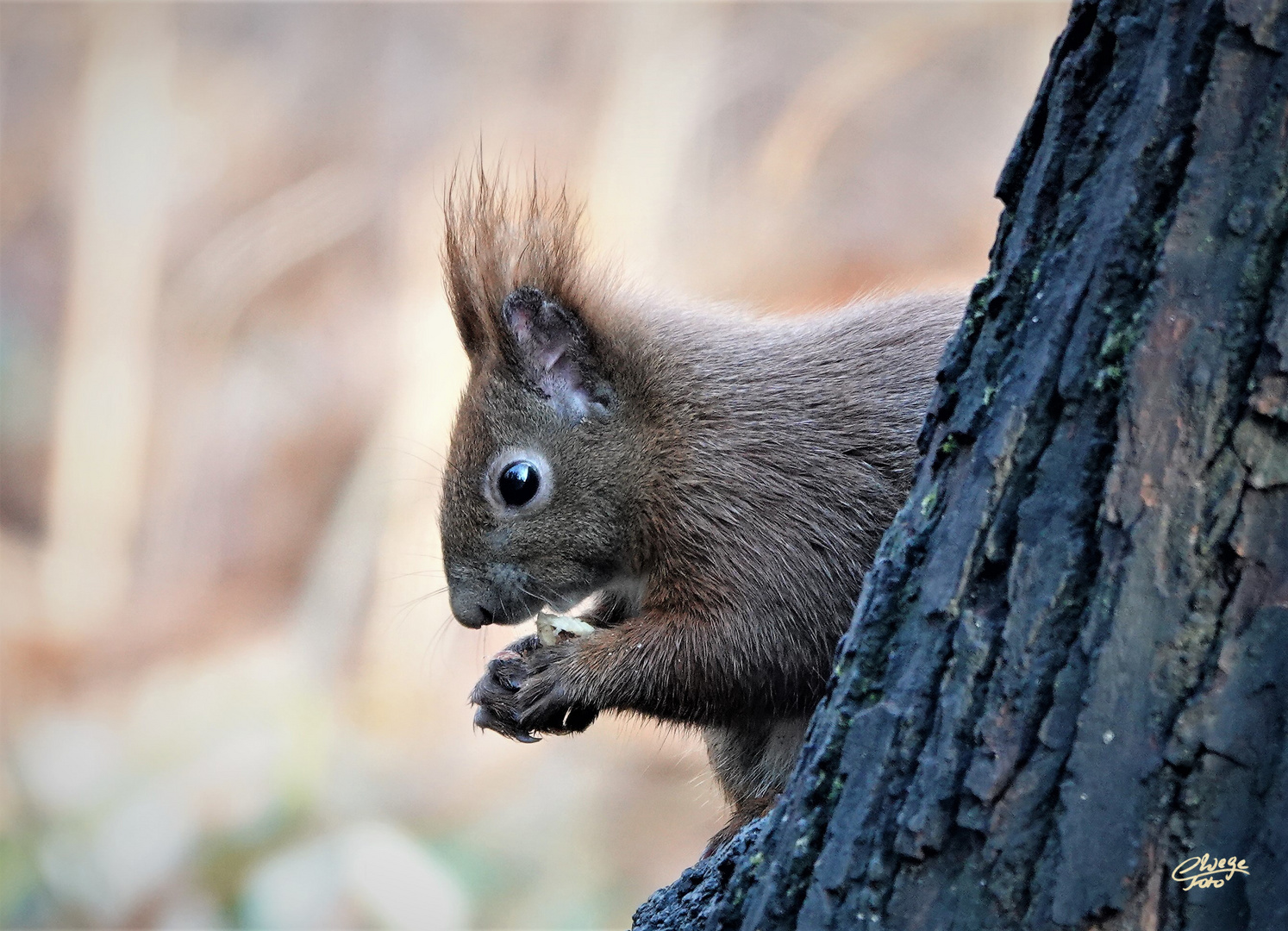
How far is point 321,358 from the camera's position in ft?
19.2

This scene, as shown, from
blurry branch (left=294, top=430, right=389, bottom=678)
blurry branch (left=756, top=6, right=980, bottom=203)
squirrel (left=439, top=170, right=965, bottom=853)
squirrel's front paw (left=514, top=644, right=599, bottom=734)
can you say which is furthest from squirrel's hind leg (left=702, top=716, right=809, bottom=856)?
blurry branch (left=756, top=6, right=980, bottom=203)

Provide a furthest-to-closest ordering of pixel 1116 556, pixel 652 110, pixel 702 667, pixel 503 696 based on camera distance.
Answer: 1. pixel 652 110
2. pixel 503 696
3. pixel 702 667
4. pixel 1116 556

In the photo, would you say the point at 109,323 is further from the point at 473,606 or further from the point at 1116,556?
the point at 1116,556

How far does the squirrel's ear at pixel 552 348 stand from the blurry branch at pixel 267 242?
150 inches

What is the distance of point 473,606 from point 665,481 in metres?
0.46

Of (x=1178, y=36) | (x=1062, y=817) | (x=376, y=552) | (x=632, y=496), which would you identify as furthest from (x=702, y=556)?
(x=376, y=552)

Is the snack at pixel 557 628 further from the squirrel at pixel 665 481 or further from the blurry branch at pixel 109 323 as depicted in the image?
the blurry branch at pixel 109 323

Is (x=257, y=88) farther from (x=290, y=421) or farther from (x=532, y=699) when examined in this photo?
(x=532, y=699)

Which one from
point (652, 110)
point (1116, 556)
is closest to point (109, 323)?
point (652, 110)

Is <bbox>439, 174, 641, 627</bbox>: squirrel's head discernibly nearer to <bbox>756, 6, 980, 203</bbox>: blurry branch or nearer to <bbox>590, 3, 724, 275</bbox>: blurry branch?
<bbox>590, 3, 724, 275</bbox>: blurry branch

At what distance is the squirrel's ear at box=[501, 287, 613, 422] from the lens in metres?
2.31

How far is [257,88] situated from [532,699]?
4.66 metres

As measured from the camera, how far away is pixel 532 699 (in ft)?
6.84

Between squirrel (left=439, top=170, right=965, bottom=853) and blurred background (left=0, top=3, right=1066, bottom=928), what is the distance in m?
3.34
